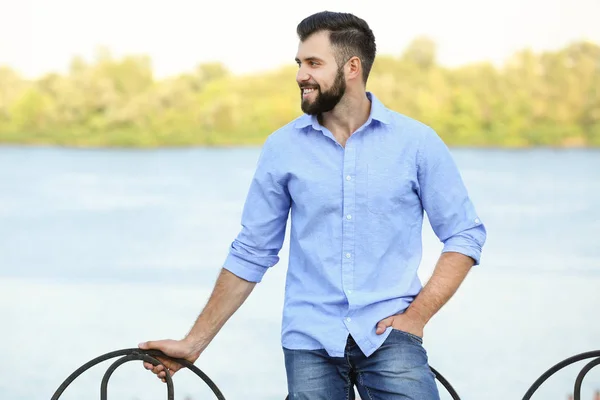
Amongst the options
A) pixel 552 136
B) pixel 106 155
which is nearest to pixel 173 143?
pixel 106 155

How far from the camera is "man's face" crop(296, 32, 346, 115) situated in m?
1.67

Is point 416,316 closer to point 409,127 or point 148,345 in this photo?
point 409,127

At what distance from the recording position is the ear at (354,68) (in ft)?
5.55

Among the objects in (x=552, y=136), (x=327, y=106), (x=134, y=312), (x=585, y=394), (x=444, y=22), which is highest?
(x=444, y=22)

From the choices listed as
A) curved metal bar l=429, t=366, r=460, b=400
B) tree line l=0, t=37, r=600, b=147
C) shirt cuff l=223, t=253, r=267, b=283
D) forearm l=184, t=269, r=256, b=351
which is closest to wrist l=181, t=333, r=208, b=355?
forearm l=184, t=269, r=256, b=351

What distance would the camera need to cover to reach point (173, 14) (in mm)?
12055

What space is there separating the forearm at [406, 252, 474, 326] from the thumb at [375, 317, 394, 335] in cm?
3

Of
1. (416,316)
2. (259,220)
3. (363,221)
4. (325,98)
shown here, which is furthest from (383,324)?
(325,98)

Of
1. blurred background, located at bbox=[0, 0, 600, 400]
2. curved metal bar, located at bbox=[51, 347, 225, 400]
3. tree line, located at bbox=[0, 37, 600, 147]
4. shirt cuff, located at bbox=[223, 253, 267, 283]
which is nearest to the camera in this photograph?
curved metal bar, located at bbox=[51, 347, 225, 400]

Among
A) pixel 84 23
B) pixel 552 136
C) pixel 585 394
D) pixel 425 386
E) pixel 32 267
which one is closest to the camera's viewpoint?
pixel 425 386

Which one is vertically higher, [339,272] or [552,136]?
[552,136]

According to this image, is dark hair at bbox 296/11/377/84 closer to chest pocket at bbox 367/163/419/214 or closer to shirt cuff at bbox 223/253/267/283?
chest pocket at bbox 367/163/419/214

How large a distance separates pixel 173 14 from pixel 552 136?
14.5 feet

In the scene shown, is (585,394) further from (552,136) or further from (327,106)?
(327,106)
